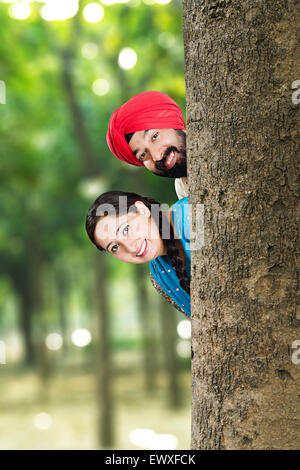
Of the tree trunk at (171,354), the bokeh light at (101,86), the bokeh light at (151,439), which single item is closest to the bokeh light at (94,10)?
the bokeh light at (101,86)

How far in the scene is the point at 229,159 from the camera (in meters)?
1.26

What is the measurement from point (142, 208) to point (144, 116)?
1.03 feet

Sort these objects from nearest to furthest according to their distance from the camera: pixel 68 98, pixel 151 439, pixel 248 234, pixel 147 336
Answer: pixel 248 234 < pixel 68 98 < pixel 151 439 < pixel 147 336

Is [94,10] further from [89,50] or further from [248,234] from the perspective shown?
[248,234]

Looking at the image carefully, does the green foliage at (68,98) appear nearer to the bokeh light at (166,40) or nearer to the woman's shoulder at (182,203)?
the bokeh light at (166,40)

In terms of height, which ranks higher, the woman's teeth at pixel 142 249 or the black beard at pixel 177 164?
the black beard at pixel 177 164

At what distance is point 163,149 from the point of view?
1763 millimetres

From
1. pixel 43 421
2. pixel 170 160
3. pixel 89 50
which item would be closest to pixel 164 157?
pixel 170 160

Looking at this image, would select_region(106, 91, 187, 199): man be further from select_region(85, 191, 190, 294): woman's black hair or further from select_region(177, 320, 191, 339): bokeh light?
select_region(177, 320, 191, 339): bokeh light

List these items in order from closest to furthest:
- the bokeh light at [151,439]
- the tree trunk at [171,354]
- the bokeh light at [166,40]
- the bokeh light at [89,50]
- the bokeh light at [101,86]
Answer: the bokeh light at [166,40] → the bokeh light at [89,50] → the bokeh light at [101,86] → the bokeh light at [151,439] → the tree trunk at [171,354]

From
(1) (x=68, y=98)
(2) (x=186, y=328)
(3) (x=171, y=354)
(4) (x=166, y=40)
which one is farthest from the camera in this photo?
(3) (x=171, y=354)

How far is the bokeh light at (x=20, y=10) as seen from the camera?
212 inches

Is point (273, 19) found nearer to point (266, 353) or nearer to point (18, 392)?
point (266, 353)
